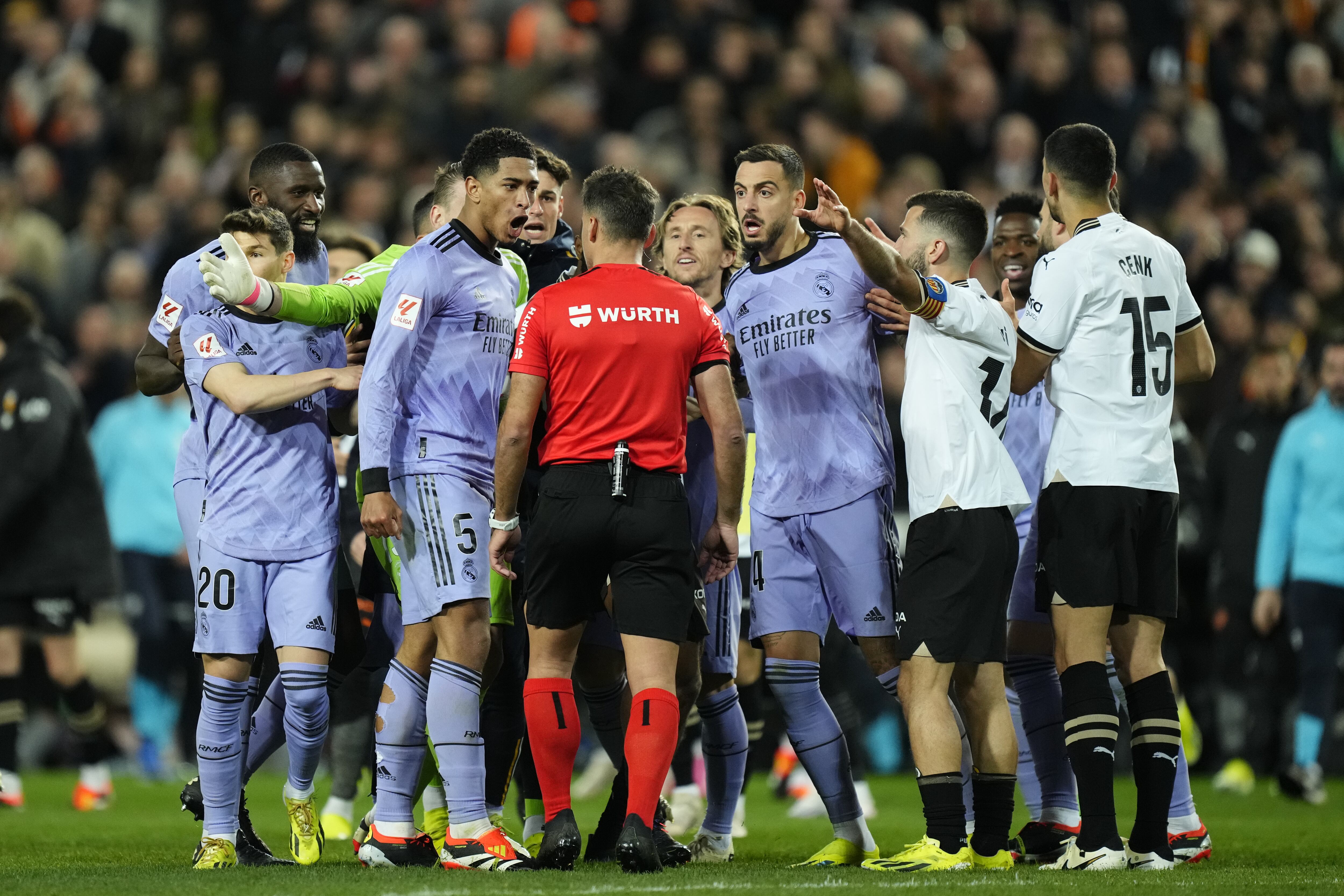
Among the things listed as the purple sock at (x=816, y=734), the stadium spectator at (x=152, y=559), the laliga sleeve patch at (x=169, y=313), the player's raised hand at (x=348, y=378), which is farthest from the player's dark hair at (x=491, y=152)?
the stadium spectator at (x=152, y=559)

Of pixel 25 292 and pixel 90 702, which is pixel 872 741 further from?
pixel 25 292

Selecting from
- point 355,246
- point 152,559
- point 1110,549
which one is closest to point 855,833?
point 1110,549

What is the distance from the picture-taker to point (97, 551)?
10617 mm

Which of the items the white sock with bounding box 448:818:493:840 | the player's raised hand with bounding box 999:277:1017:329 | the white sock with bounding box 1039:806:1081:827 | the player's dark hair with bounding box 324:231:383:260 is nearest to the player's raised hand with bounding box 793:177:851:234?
the player's raised hand with bounding box 999:277:1017:329

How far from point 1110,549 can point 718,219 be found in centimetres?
243

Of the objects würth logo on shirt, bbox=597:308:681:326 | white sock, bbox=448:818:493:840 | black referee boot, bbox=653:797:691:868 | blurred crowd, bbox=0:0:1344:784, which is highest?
blurred crowd, bbox=0:0:1344:784

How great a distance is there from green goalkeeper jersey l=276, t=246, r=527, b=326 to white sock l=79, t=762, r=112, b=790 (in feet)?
14.9

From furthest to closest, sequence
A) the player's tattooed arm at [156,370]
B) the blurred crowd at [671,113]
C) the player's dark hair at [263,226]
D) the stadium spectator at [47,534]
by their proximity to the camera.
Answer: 1. the blurred crowd at [671,113]
2. the stadium spectator at [47,534]
3. the player's tattooed arm at [156,370]
4. the player's dark hair at [263,226]

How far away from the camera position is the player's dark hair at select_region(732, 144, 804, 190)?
7.09m

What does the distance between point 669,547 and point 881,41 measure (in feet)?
38.5

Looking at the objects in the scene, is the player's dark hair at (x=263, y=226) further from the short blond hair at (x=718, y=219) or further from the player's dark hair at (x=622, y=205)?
the short blond hair at (x=718, y=219)

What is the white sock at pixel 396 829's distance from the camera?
664cm

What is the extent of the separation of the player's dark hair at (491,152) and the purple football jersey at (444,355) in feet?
0.76

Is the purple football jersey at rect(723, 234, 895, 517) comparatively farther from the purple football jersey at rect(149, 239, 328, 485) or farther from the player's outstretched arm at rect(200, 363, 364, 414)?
the purple football jersey at rect(149, 239, 328, 485)
